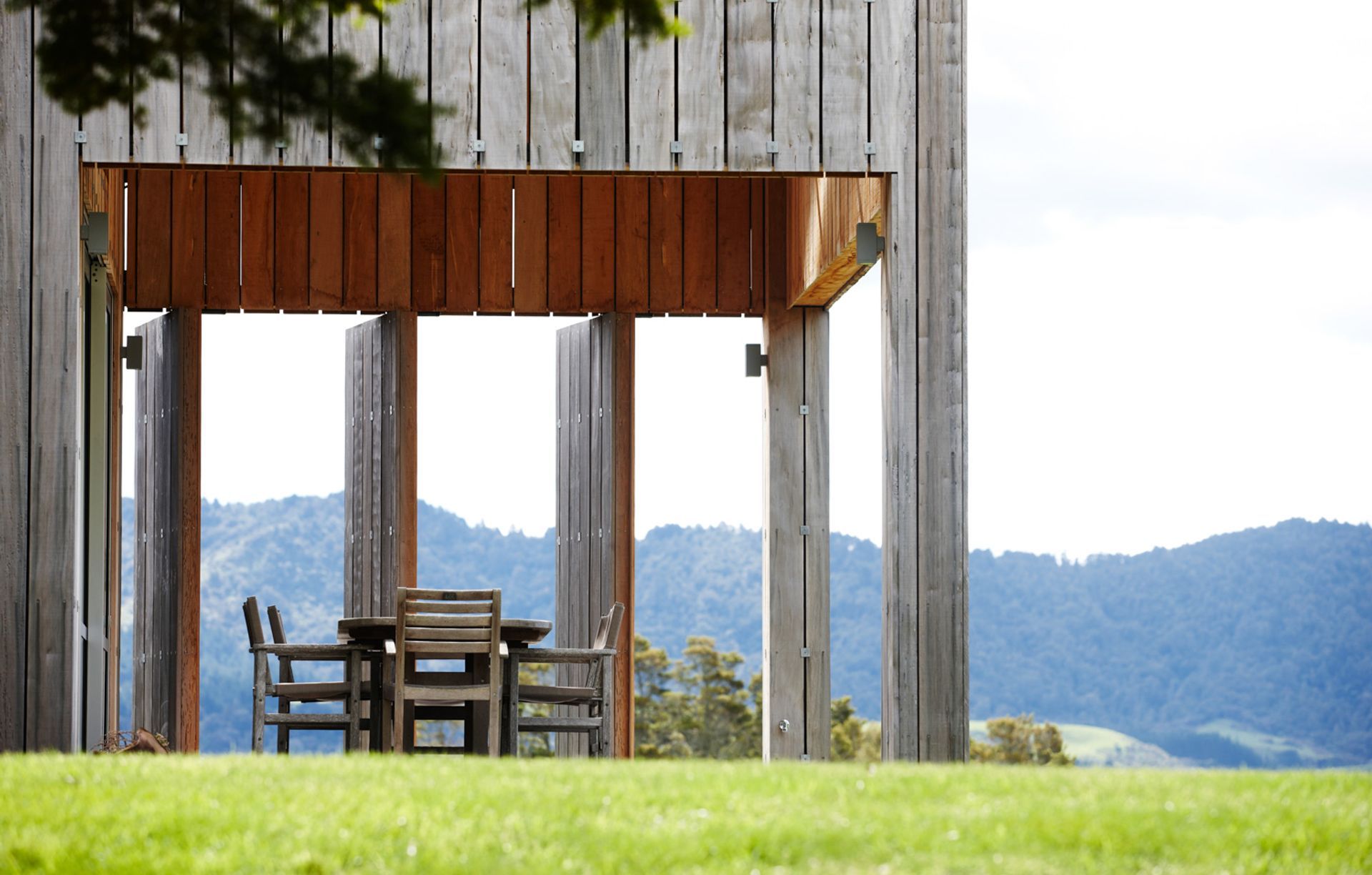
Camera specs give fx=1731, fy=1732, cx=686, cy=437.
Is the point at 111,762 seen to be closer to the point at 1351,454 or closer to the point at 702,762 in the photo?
the point at 702,762

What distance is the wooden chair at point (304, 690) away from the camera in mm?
8320

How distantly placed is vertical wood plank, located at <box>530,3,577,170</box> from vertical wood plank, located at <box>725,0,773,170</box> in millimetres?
669

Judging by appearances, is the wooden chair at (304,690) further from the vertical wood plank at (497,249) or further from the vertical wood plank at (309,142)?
the vertical wood plank at (497,249)

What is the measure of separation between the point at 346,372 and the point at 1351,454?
1548 inches

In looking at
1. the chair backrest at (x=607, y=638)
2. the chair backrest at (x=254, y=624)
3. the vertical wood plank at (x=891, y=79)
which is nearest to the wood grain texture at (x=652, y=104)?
the vertical wood plank at (x=891, y=79)

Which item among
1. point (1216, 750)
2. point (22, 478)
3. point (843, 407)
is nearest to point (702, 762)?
point (22, 478)

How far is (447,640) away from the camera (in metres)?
8.23

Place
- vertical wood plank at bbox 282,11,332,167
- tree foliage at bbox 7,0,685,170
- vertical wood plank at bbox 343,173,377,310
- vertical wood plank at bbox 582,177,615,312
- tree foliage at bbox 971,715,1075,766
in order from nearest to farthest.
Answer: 1. tree foliage at bbox 7,0,685,170
2. vertical wood plank at bbox 282,11,332,167
3. vertical wood plank at bbox 343,173,377,310
4. vertical wood plank at bbox 582,177,615,312
5. tree foliage at bbox 971,715,1075,766

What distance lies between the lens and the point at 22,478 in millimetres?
7066

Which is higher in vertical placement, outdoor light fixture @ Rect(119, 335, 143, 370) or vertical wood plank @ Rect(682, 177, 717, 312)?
vertical wood plank @ Rect(682, 177, 717, 312)

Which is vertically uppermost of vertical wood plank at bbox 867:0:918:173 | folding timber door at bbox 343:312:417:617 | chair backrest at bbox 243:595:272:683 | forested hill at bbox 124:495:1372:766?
vertical wood plank at bbox 867:0:918:173

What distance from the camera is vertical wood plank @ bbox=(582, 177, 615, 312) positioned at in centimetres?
1124

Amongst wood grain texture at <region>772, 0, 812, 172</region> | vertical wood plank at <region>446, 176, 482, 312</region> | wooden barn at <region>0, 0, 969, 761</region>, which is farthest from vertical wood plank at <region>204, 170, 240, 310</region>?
wood grain texture at <region>772, 0, 812, 172</region>

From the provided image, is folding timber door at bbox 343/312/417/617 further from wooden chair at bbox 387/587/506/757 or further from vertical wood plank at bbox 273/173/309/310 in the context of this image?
wooden chair at bbox 387/587/506/757
